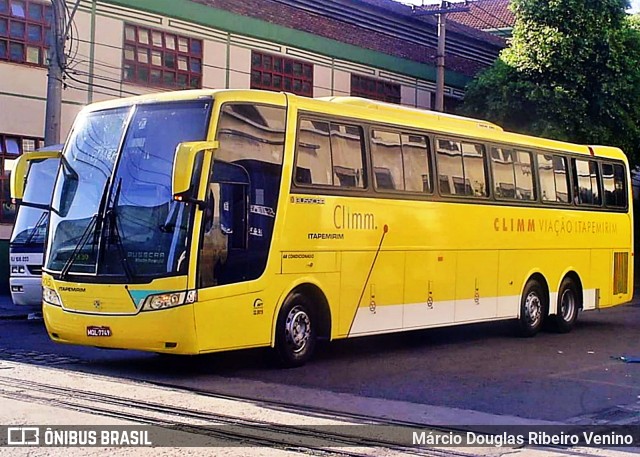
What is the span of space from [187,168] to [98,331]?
230 centimetres

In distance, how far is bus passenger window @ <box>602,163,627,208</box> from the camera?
19812 mm

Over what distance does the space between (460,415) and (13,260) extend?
11.7 meters

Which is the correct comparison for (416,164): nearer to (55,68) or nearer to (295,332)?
(295,332)

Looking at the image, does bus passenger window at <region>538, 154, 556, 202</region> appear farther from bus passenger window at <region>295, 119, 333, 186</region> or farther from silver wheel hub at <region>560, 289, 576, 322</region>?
bus passenger window at <region>295, 119, 333, 186</region>

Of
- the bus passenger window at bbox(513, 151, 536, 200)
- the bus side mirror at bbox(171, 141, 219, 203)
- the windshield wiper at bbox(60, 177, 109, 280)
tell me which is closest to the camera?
the bus side mirror at bbox(171, 141, 219, 203)

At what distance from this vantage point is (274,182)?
40.1 ft

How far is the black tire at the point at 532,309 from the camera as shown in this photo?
1727cm

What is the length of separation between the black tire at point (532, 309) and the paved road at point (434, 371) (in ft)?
0.87

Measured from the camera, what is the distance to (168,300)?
11164 millimetres

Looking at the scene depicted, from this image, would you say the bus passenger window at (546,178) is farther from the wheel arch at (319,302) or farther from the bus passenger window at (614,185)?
the wheel arch at (319,302)

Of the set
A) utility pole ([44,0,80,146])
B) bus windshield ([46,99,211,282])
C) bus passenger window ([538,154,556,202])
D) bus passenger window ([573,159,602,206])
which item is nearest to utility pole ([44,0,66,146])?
utility pole ([44,0,80,146])

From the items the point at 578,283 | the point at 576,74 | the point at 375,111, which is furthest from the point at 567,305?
the point at 576,74

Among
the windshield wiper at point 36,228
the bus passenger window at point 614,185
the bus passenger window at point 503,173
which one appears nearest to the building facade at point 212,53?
the windshield wiper at point 36,228

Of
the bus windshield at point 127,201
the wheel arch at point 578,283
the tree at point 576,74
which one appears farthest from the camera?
the tree at point 576,74
